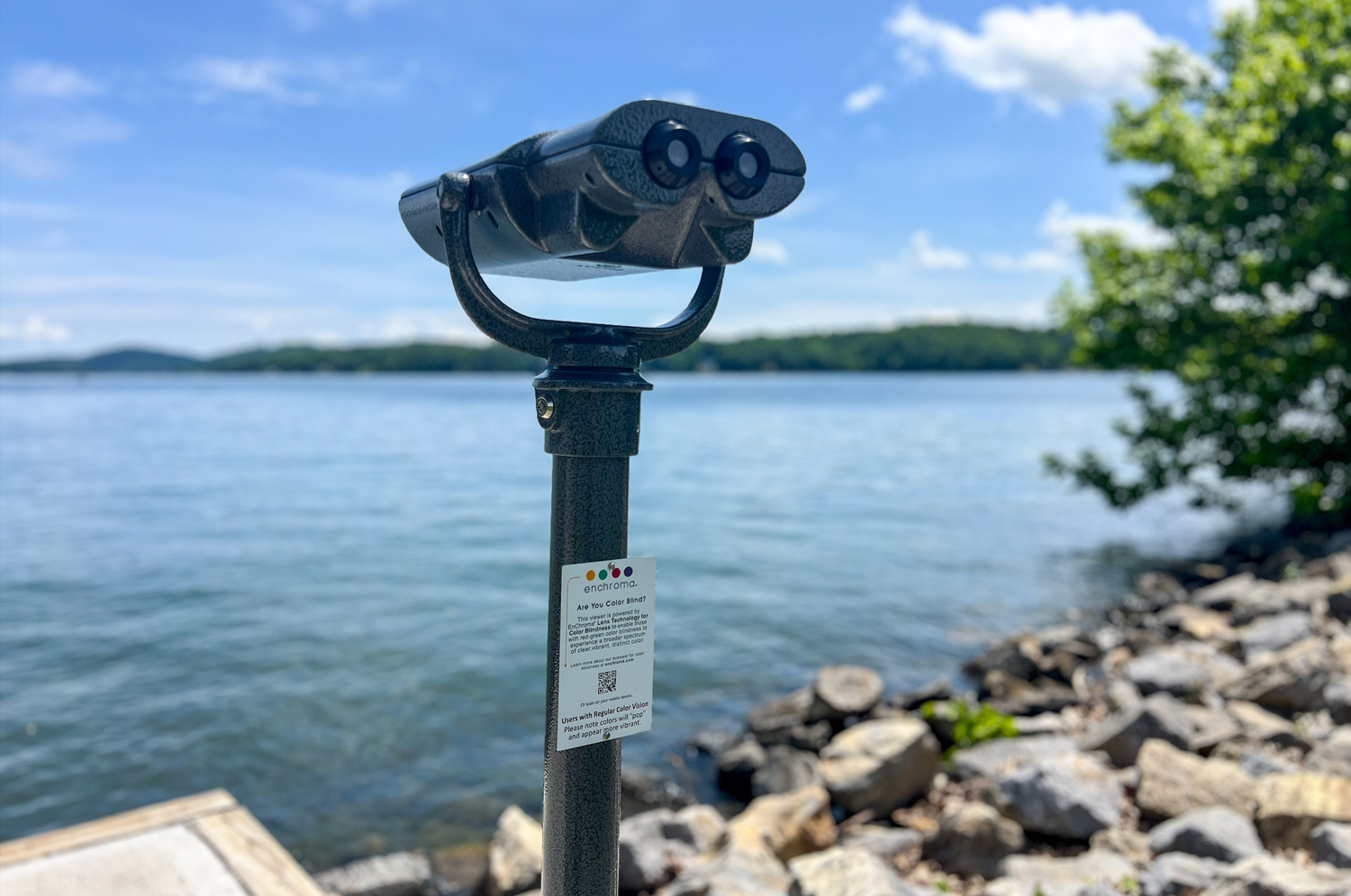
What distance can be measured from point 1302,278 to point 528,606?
35.0 feet

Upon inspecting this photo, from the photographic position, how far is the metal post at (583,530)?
5.59 feet

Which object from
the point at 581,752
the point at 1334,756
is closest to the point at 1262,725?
the point at 1334,756

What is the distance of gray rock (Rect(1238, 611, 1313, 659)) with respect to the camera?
24.9ft

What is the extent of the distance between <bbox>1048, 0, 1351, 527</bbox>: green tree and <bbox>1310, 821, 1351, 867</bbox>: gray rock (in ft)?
31.7

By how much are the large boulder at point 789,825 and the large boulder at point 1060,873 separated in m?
1.33

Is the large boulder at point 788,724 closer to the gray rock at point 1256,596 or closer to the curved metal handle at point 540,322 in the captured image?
the gray rock at point 1256,596

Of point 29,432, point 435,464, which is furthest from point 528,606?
point 29,432

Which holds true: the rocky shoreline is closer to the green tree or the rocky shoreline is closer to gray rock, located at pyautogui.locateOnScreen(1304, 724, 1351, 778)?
gray rock, located at pyautogui.locateOnScreen(1304, 724, 1351, 778)

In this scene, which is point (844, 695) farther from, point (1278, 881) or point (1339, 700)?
point (1278, 881)

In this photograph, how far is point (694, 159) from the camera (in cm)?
155

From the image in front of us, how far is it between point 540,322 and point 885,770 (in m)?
5.07

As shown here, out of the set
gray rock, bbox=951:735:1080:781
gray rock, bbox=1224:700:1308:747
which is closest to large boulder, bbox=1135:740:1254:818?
gray rock, bbox=1224:700:1308:747

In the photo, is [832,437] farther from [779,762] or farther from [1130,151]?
[779,762]

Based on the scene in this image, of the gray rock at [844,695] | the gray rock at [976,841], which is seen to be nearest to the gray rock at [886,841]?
the gray rock at [976,841]
